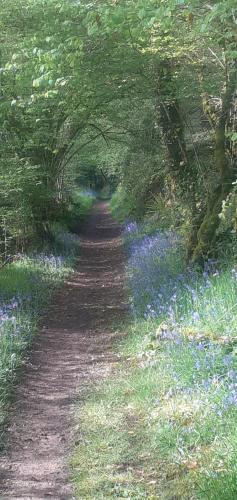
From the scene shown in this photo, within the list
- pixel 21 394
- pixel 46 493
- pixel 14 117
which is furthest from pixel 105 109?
pixel 46 493

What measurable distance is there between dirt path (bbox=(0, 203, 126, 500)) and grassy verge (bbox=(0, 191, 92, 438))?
0.62 feet

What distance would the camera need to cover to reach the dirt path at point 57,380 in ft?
14.6

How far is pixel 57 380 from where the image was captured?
6727 millimetres

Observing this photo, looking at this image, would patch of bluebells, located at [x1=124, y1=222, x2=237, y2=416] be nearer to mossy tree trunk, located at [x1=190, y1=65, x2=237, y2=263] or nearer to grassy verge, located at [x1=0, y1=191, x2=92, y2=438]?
mossy tree trunk, located at [x1=190, y1=65, x2=237, y2=263]

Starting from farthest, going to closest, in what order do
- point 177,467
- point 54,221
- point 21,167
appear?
point 54,221, point 21,167, point 177,467

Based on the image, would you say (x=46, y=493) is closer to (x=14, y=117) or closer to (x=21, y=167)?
(x=21, y=167)

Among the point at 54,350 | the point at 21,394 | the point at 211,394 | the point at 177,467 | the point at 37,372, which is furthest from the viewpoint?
the point at 54,350

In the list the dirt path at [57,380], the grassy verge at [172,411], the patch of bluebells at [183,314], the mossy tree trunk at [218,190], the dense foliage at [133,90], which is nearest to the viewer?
the grassy verge at [172,411]

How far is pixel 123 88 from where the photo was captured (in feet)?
37.0

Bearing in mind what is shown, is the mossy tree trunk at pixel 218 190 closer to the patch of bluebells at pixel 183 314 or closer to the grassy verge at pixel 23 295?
the patch of bluebells at pixel 183 314

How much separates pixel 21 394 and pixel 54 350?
67.0 inches

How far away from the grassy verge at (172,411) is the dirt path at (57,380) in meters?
0.22

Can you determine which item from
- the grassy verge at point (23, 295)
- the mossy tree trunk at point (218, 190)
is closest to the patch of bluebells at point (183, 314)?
the mossy tree trunk at point (218, 190)

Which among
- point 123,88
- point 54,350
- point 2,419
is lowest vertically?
point 54,350
